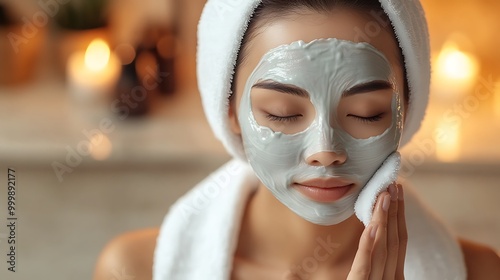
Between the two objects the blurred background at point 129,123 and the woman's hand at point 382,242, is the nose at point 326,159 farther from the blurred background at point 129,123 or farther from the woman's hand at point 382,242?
the blurred background at point 129,123

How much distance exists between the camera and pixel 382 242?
73 cm

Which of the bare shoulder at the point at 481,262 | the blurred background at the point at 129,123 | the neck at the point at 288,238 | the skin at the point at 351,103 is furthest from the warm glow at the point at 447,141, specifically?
the skin at the point at 351,103

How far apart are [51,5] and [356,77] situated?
5.01 ft

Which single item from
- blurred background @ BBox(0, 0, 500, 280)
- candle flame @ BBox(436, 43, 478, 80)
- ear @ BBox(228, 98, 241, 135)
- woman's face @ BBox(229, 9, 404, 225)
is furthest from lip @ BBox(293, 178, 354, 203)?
candle flame @ BBox(436, 43, 478, 80)

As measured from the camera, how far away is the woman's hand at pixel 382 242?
72 centimetres

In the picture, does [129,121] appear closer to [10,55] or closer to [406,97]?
[10,55]

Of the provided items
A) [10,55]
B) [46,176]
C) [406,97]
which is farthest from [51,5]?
[406,97]

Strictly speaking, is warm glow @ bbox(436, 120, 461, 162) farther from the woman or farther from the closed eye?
the closed eye

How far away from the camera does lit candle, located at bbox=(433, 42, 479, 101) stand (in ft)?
6.08

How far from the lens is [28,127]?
5.90 feet

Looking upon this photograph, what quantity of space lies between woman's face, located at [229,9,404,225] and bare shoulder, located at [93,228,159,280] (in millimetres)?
258

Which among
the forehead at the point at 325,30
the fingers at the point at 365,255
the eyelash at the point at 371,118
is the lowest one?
the fingers at the point at 365,255

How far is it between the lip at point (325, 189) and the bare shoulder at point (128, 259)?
28 cm

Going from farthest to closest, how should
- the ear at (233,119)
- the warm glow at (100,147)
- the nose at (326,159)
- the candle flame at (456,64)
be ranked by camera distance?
the candle flame at (456,64), the warm glow at (100,147), the ear at (233,119), the nose at (326,159)
